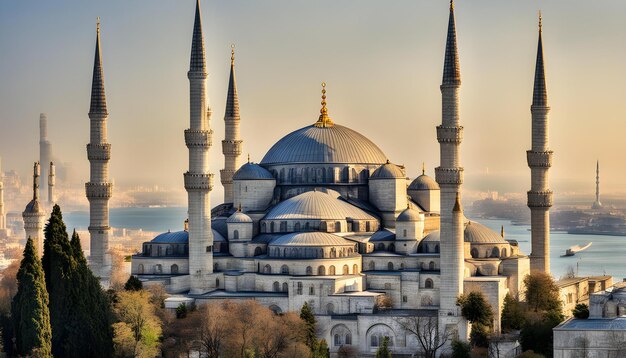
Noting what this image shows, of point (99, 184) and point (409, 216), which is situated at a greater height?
point (99, 184)

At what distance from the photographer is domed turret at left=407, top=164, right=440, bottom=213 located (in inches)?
2052

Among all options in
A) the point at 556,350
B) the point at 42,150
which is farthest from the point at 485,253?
the point at 42,150

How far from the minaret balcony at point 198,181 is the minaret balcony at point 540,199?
A: 492 inches

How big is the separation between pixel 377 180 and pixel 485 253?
6.12m

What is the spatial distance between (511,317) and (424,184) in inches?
359

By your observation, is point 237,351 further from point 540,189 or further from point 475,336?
point 540,189

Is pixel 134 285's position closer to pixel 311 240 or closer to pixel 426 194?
pixel 311 240

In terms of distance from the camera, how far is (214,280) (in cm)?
4750

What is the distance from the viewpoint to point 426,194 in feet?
171

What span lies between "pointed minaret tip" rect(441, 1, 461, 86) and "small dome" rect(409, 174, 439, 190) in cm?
705

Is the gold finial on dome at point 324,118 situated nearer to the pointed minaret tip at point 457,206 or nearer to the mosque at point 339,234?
the mosque at point 339,234

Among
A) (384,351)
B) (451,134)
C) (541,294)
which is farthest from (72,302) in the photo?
(541,294)

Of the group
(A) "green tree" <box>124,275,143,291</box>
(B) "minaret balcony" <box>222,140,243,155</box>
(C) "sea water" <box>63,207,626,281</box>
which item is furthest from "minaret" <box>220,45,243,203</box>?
(C) "sea water" <box>63,207,626,281</box>

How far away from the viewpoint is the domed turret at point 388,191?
5094 centimetres
